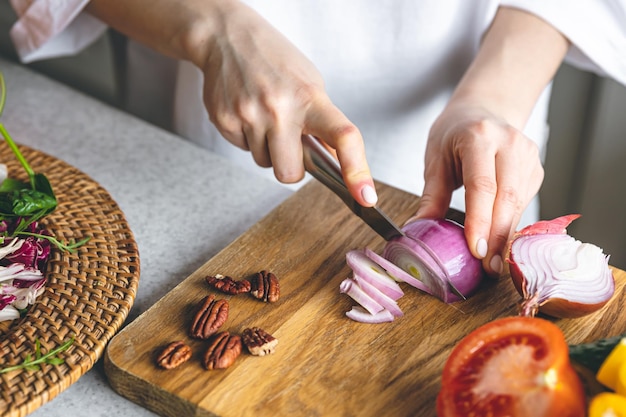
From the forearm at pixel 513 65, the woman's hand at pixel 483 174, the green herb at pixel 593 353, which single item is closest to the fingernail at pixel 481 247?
the woman's hand at pixel 483 174

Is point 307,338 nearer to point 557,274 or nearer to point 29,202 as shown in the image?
point 557,274

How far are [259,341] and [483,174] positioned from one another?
43 centimetres

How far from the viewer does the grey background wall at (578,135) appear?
219 cm

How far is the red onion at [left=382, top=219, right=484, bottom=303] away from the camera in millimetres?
1063

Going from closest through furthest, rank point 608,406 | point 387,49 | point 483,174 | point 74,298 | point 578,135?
point 608,406 → point 74,298 → point 483,174 → point 387,49 → point 578,135

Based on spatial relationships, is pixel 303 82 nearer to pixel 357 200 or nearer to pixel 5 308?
pixel 357 200

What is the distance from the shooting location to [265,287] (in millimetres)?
1070

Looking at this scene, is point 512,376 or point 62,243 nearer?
point 512,376

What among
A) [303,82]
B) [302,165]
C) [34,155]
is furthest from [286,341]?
[34,155]

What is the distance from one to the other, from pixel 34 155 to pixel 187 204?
0.28m

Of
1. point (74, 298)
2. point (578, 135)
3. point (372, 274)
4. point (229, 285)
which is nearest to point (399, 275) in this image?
Answer: point (372, 274)

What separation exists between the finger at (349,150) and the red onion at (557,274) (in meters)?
0.22

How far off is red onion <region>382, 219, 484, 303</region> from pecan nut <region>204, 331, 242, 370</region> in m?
0.27

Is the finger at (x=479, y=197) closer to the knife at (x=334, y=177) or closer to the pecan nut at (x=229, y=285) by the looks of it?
the knife at (x=334, y=177)
